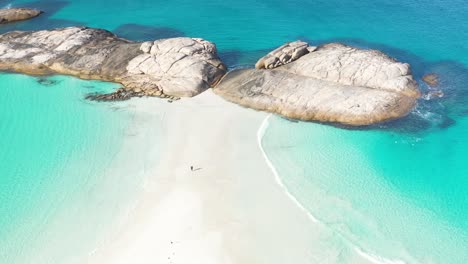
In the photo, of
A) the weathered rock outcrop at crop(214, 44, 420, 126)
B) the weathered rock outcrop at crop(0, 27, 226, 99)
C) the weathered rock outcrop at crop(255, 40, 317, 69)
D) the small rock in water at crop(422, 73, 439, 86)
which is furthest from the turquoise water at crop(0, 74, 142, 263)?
the small rock in water at crop(422, 73, 439, 86)

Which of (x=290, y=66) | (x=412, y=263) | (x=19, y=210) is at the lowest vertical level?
(x=19, y=210)

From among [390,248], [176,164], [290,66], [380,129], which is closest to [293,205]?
[390,248]

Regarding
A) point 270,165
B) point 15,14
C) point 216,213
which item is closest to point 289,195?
point 270,165

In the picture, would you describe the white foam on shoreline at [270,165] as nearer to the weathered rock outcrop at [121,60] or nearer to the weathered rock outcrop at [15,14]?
the weathered rock outcrop at [121,60]

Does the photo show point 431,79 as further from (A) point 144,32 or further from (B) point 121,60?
(A) point 144,32

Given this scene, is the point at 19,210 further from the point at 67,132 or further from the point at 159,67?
the point at 159,67

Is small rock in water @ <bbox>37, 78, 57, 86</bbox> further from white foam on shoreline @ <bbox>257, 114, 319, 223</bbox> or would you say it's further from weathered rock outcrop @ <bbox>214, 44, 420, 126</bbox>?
white foam on shoreline @ <bbox>257, 114, 319, 223</bbox>
